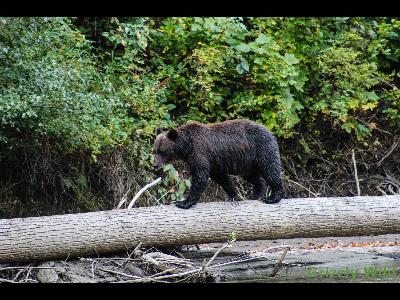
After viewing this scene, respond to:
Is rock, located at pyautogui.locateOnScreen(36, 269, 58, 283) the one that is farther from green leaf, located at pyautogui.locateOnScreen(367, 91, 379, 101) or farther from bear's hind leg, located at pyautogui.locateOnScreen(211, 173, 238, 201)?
green leaf, located at pyautogui.locateOnScreen(367, 91, 379, 101)

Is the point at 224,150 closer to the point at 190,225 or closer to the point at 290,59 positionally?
the point at 190,225

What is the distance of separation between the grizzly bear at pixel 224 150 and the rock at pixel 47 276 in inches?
95.4

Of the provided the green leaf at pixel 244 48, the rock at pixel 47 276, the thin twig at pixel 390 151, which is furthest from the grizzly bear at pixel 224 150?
the thin twig at pixel 390 151

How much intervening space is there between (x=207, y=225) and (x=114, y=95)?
411 centimetres

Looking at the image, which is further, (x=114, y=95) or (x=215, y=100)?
(x=215, y=100)

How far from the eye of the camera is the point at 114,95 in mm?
13055

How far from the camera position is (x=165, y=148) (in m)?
10.7

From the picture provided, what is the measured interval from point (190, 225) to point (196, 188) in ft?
2.20

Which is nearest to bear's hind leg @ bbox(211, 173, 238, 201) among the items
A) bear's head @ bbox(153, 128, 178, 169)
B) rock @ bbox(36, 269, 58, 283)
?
bear's head @ bbox(153, 128, 178, 169)

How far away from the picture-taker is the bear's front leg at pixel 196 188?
1012cm

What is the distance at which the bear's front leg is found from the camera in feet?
33.2

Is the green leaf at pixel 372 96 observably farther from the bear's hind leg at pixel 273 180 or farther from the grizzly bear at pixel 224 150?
the bear's hind leg at pixel 273 180
